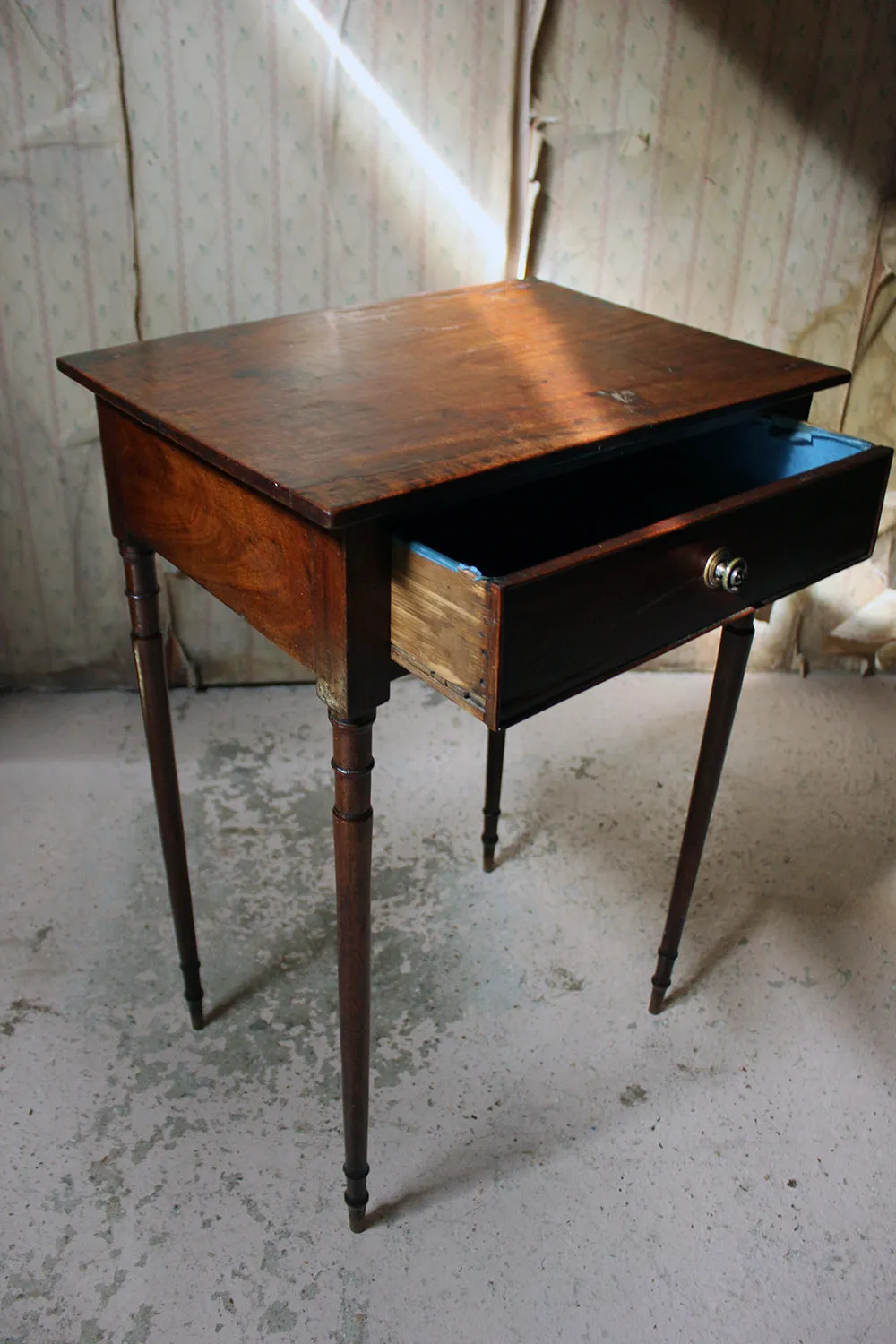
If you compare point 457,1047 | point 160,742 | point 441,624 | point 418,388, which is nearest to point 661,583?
point 441,624

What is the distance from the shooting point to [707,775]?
1609mm

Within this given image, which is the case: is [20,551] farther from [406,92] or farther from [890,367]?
[890,367]

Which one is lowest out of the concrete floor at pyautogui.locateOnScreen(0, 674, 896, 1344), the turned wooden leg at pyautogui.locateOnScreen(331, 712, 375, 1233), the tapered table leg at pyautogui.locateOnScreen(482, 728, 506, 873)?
the concrete floor at pyautogui.locateOnScreen(0, 674, 896, 1344)

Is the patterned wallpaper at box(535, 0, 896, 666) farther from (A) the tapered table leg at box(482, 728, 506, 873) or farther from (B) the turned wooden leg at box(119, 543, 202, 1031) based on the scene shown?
(B) the turned wooden leg at box(119, 543, 202, 1031)

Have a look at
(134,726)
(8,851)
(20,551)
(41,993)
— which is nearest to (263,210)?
(20,551)

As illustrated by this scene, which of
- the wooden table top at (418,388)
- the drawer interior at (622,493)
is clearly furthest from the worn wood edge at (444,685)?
the drawer interior at (622,493)

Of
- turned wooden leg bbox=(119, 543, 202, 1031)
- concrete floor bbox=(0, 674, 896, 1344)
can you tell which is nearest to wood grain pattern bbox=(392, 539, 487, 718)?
turned wooden leg bbox=(119, 543, 202, 1031)

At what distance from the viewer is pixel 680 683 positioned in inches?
104

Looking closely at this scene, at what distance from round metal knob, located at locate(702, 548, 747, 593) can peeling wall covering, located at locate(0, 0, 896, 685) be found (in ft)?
4.26

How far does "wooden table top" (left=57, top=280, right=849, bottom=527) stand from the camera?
111 centimetres

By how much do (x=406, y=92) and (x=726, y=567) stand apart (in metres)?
1.36

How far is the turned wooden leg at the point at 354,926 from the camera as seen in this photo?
1181mm

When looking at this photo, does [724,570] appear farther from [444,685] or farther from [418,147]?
[418,147]

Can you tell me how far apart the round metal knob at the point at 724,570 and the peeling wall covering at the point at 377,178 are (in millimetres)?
1299
